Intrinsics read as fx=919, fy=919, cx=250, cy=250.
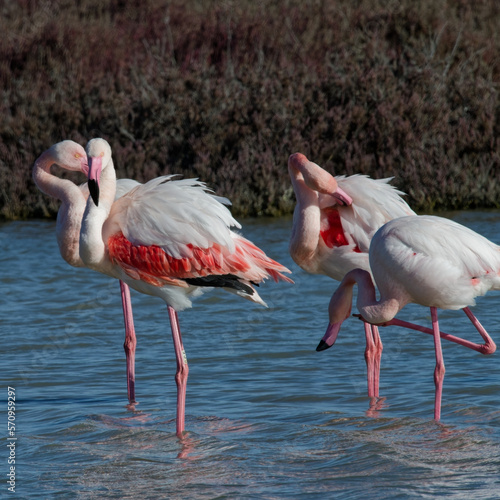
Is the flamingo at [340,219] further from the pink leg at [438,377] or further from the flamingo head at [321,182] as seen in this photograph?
the pink leg at [438,377]

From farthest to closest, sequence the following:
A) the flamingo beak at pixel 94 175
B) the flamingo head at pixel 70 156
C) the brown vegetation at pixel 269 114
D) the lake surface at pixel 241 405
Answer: the brown vegetation at pixel 269 114, the flamingo head at pixel 70 156, the flamingo beak at pixel 94 175, the lake surface at pixel 241 405

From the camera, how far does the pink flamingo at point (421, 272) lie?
4.88 meters

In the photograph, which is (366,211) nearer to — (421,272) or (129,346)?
(421,272)

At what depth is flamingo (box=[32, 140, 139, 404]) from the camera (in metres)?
5.49

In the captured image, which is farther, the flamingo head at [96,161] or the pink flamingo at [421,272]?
the flamingo head at [96,161]

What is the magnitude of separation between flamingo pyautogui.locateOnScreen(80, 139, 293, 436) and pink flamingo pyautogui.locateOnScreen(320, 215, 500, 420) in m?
0.63

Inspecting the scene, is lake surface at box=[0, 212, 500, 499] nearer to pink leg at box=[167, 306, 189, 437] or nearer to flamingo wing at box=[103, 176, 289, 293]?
pink leg at box=[167, 306, 189, 437]

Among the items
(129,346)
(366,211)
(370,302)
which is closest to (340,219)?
(366,211)

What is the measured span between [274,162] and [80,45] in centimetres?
418

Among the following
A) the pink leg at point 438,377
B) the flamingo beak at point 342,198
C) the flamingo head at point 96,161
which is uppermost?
the flamingo head at point 96,161

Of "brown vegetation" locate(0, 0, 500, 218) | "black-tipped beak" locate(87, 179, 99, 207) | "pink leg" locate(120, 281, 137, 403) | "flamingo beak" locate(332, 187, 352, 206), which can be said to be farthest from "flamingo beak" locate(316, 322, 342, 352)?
"brown vegetation" locate(0, 0, 500, 218)

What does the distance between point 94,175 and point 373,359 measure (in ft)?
6.52

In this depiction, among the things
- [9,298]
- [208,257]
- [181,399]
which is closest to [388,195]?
[208,257]

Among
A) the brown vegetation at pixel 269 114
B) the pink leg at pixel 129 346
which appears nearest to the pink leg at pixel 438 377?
the pink leg at pixel 129 346
